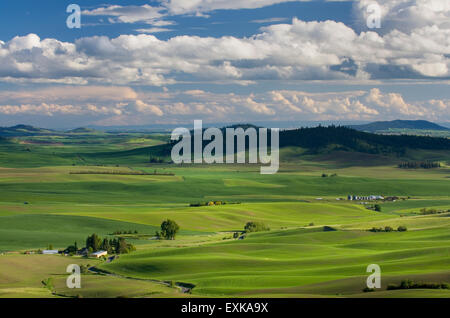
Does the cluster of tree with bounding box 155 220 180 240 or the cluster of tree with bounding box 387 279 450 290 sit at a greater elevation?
the cluster of tree with bounding box 387 279 450 290

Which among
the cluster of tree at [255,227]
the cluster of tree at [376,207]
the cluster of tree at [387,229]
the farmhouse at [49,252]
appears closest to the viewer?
the farmhouse at [49,252]

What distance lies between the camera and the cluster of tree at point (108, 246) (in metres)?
102

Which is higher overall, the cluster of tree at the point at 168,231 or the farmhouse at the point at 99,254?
the cluster of tree at the point at 168,231

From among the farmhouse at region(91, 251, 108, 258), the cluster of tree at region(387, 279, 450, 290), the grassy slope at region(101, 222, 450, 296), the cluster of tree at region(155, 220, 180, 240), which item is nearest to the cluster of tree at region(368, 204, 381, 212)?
the grassy slope at region(101, 222, 450, 296)

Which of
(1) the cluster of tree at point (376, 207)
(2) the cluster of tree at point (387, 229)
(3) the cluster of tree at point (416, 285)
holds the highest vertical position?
(3) the cluster of tree at point (416, 285)

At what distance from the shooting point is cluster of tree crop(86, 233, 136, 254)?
334 ft

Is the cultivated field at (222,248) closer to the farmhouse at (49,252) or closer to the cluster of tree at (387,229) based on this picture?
the cluster of tree at (387,229)

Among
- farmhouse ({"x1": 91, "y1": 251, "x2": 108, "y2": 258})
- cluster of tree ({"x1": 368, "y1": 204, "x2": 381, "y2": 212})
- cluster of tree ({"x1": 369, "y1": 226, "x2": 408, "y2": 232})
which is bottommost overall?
farmhouse ({"x1": 91, "y1": 251, "x2": 108, "y2": 258})

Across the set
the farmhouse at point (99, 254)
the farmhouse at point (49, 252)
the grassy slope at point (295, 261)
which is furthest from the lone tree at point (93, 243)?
the grassy slope at point (295, 261)

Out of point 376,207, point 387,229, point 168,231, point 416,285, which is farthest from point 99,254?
point 376,207

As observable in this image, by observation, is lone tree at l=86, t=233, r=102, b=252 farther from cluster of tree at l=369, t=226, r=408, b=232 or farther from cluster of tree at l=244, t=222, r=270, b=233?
cluster of tree at l=369, t=226, r=408, b=232

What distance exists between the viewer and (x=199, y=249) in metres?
97.6

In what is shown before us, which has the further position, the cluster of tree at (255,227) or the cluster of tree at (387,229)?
the cluster of tree at (255,227)
